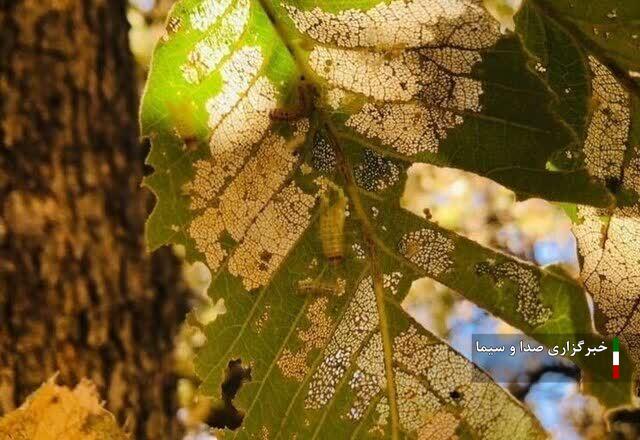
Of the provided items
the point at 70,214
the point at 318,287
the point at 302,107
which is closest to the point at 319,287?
the point at 318,287

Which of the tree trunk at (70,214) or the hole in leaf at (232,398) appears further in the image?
the tree trunk at (70,214)

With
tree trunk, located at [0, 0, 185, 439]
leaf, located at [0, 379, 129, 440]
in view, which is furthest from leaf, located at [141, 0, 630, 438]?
tree trunk, located at [0, 0, 185, 439]

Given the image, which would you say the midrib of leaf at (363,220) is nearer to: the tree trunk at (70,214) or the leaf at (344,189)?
the leaf at (344,189)

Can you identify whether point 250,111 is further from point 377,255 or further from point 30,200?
point 30,200

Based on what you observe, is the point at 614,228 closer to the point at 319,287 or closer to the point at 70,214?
the point at 319,287

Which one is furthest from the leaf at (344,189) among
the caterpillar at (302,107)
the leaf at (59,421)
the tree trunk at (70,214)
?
the tree trunk at (70,214)

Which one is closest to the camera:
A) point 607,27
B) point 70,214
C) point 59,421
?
point 607,27

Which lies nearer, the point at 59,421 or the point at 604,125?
the point at 604,125
